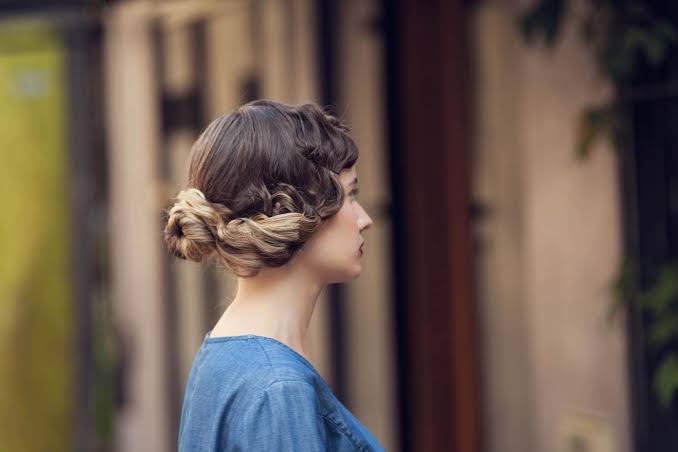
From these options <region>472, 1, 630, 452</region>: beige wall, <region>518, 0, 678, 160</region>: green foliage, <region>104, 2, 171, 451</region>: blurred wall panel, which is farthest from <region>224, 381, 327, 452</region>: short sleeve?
<region>104, 2, 171, 451</region>: blurred wall panel

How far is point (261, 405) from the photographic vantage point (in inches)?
65.1

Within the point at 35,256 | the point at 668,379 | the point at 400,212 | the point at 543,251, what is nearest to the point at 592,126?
the point at 543,251

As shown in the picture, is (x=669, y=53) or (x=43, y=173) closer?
(x=669, y=53)

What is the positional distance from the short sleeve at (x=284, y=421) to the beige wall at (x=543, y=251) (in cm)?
220

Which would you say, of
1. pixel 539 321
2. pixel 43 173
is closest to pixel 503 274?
pixel 539 321

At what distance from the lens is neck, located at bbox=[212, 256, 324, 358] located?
5.92ft

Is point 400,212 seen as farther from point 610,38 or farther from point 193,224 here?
point 193,224

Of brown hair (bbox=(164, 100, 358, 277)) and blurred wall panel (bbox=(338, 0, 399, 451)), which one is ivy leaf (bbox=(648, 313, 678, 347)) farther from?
brown hair (bbox=(164, 100, 358, 277))

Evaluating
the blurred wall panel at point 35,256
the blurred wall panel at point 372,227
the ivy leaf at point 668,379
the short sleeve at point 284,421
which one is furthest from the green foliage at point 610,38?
the blurred wall panel at point 35,256

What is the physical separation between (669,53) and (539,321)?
107cm

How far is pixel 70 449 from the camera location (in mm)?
5898

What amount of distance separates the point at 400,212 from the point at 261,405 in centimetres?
300

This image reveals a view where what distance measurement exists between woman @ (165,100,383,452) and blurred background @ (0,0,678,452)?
46cm

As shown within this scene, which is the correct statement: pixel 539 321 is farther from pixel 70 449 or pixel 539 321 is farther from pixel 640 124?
pixel 70 449
